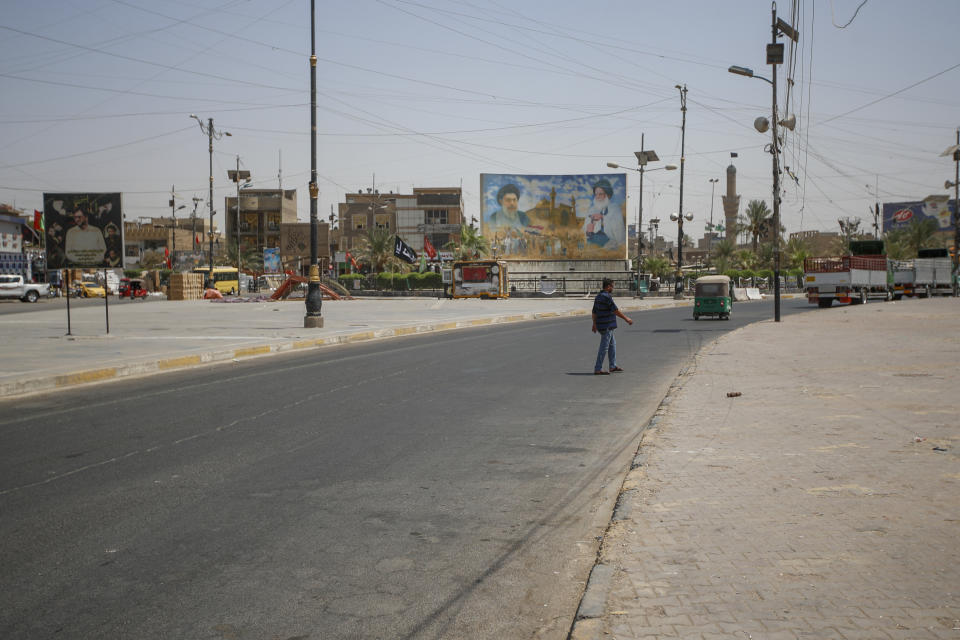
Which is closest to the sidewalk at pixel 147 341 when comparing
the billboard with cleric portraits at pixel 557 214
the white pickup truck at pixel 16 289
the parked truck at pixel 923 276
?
the white pickup truck at pixel 16 289

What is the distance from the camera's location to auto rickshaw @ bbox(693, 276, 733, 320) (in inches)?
1245

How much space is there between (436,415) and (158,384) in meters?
5.45

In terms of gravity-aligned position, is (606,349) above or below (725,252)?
below

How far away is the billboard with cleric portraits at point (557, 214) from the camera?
252 ft

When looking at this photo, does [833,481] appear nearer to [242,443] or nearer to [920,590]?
[920,590]

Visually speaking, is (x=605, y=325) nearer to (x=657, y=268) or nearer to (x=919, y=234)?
(x=657, y=268)

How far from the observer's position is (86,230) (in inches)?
776

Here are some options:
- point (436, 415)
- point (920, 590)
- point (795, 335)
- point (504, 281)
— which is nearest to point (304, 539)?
point (920, 590)

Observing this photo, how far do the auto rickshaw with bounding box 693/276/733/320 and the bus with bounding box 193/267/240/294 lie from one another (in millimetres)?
44111

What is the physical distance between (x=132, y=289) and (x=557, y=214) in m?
37.9

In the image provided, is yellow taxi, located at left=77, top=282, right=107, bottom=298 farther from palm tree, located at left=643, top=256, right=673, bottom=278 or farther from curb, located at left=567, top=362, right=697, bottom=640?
palm tree, located at left=643, top=256, right=673, bottom=278

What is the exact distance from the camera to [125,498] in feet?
18.7

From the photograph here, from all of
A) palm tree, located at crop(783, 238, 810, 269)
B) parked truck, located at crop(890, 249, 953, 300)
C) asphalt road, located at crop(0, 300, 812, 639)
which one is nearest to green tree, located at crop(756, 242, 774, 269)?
palm tree, located at crop(783, 238, 810, 269)

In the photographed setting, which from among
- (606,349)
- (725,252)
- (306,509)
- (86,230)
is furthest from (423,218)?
(306,509)
